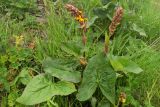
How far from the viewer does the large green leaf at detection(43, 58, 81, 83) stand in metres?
2.25

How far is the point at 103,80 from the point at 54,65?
33 cm

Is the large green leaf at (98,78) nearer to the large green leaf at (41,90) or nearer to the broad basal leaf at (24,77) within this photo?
the large green leaf at (41,90)

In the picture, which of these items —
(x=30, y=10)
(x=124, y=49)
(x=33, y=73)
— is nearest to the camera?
(x=33, y=73)

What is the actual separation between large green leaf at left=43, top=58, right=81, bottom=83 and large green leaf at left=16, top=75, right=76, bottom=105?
41 millimetres

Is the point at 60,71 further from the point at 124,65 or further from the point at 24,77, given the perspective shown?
the point at 124,65

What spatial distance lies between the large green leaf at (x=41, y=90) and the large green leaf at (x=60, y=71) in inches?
1.6

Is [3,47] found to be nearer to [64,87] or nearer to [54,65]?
[54,65]

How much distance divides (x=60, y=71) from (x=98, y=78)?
0.82 feet

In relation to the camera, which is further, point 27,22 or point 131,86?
point 27,22

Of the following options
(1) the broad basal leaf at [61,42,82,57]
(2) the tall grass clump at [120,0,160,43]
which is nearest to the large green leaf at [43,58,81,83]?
(1) the broad basal leaf at [61,42,82,57]

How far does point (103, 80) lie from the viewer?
7.29 feet

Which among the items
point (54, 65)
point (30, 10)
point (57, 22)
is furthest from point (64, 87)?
point (30, 10)

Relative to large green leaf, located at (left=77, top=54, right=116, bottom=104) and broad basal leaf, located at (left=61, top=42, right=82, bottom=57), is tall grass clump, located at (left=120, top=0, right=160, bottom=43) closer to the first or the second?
broad basal leaf, located at (left=61, top=42, right=82, bottom=57)

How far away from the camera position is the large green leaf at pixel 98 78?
2.19m
